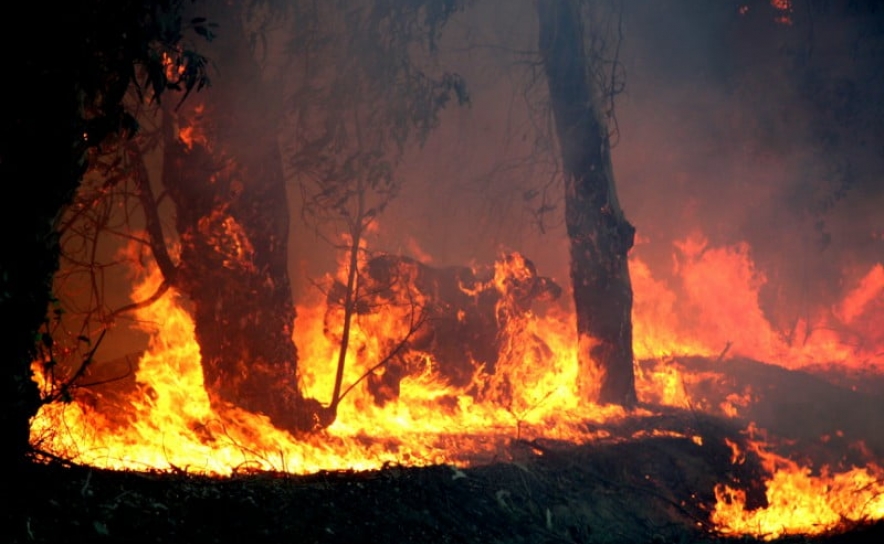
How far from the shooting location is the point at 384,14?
30.8 ft

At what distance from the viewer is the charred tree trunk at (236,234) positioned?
800cm

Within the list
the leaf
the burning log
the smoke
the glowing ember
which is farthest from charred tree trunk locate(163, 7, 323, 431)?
the smoke

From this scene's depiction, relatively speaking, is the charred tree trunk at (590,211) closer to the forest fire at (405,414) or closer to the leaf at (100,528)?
the forest fire at (405,414)

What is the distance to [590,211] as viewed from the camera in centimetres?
1144

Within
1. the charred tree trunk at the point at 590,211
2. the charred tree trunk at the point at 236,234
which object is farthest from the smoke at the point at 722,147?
the charred tree trunk at the point at 236,234

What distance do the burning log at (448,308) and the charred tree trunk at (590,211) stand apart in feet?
3.24

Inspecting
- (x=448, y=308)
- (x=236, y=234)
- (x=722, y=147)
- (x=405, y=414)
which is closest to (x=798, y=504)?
(x=405, y=414)

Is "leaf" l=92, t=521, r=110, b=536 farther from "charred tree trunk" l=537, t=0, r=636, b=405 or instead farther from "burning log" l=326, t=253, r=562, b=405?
"charred tree trunk" l=537, t=0, r=636, b=405

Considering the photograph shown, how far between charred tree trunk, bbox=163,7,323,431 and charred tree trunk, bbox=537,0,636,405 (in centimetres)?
487

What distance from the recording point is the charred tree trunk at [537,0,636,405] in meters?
11.3

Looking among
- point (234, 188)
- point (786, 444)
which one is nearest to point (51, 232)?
point (234, 188)

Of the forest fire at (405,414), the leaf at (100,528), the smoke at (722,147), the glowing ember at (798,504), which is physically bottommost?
the leaf at (100,528)

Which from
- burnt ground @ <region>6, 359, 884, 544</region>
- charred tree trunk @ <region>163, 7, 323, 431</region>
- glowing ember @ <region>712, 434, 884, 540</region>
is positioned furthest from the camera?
glowing ember @ <region>712, 434, 884, 540</region>

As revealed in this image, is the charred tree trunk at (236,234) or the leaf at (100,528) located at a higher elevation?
the charred tree trunk at (236,234)
